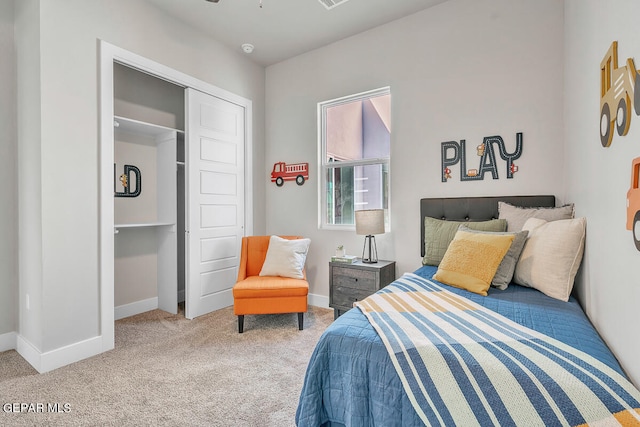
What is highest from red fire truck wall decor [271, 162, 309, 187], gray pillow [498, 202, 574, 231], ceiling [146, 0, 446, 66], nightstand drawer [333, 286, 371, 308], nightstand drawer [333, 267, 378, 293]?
ceiling [146, 0, 446, 66]

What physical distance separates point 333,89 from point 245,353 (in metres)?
2.79

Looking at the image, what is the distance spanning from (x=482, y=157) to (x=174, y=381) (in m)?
2.86

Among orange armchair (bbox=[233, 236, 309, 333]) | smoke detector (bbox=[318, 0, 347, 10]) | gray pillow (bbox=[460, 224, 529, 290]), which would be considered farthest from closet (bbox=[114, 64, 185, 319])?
gray pillow (bbox=[460, 224, 529, 290])

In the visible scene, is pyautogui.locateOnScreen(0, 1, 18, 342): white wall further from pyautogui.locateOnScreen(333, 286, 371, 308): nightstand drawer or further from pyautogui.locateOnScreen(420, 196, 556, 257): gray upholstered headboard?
pyautogui.locateOnScreen(420, 196, 556, 257): gray upholstered headboard

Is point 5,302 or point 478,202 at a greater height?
point 478,202

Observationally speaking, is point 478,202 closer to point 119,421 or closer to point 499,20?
point 499,20

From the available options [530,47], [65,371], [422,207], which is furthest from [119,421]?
[530,47]

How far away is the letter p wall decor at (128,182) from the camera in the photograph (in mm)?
3150

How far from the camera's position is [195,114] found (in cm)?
318

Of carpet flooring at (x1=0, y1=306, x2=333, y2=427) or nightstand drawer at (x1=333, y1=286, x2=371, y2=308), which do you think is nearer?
carpet flooring at (x1=0, y1=306, x2=333, y2=427)

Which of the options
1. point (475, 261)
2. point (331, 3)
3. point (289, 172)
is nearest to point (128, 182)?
point (289, 172)

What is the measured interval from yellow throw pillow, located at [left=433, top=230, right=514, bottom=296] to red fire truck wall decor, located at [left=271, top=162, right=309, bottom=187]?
209cm

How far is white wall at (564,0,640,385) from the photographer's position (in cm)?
104

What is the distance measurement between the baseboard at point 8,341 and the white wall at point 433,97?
253 cm
